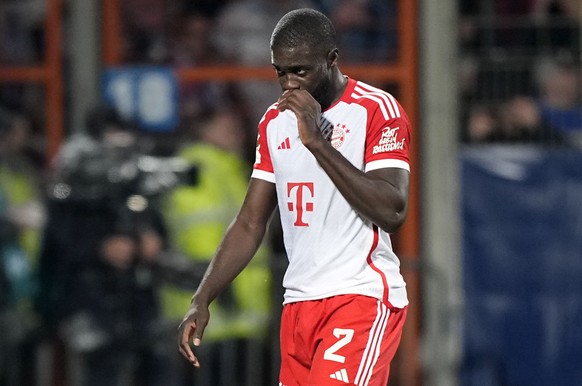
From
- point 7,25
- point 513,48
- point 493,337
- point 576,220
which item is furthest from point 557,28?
point 7,25

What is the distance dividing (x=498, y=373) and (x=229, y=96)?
2.60 meters

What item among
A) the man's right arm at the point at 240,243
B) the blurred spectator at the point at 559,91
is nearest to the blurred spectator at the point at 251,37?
the blurred spectator at the point at 559,91

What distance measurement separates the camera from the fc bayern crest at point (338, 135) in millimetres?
5676

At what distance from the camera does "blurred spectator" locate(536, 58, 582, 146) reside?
1010 centimetres

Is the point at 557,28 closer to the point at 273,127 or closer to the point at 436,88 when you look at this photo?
the point at 436,88

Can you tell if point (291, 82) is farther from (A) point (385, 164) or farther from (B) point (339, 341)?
(B) point (339, 341)

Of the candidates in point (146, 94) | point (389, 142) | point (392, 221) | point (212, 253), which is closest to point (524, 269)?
point (212, 253)

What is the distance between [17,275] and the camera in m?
9.41

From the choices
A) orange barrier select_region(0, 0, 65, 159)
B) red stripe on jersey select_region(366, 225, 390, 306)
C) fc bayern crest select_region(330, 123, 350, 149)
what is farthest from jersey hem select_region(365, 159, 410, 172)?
orange barrier select_region(0, 0, 65, 159)

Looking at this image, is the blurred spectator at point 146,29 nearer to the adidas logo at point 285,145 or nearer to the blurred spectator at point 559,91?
the blurred spectator at point 559,91

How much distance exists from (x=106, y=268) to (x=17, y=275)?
2.69 ft

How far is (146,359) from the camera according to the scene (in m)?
8.90

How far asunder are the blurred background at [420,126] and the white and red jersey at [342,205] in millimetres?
3526

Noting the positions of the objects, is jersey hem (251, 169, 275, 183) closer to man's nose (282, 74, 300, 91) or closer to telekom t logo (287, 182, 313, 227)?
telekom t logo (287, 182, 313, 227)
